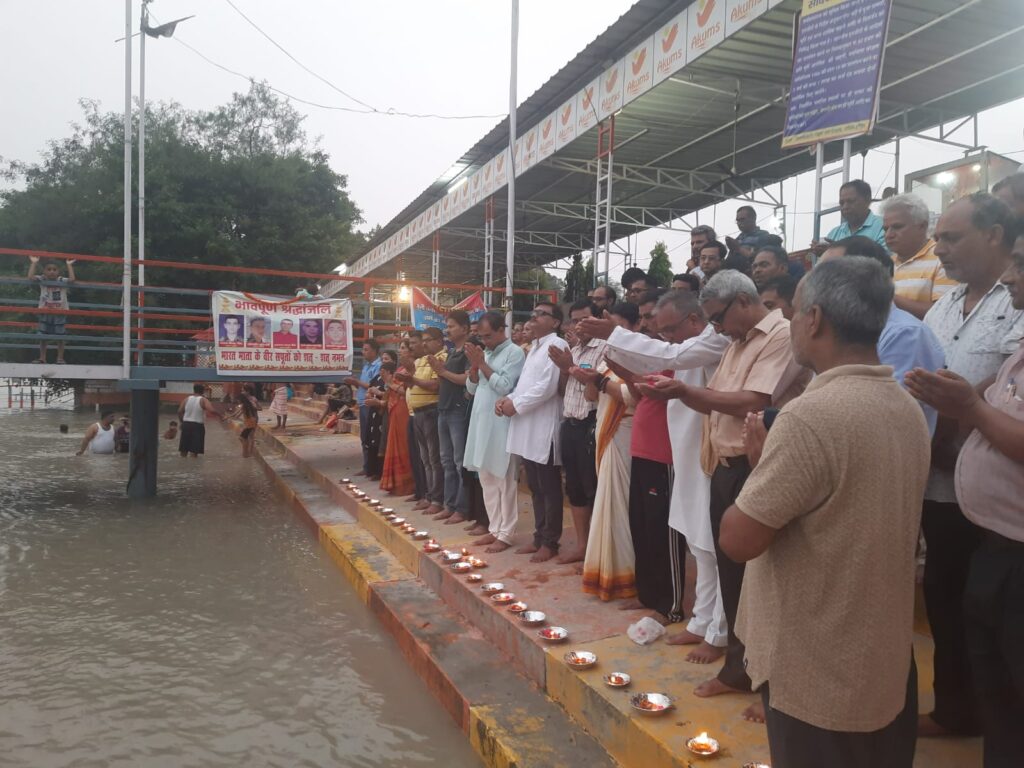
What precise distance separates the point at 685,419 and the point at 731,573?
31.1 inches

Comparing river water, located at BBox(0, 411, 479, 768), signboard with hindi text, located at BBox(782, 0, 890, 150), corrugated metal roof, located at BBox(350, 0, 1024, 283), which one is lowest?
river water, located at BBox(0, 411, 479, 768)

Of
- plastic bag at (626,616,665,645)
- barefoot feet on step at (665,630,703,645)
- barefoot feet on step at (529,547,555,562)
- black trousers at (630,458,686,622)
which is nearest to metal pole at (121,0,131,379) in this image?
barefoot feet on step at (529,547,555,562)

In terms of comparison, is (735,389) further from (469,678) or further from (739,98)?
(739,98)

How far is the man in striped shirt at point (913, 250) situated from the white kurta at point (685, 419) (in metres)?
0.86

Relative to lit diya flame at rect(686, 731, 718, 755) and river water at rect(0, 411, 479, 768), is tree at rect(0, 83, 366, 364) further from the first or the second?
lit diya flame at rect(686, 731, 718, 755)

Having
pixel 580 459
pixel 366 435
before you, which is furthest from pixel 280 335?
pixel 580 459

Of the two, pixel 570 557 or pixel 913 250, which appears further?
pixel 570 557

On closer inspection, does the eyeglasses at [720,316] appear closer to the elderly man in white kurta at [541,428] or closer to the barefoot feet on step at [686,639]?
the barefoot feet on step at [686,639]

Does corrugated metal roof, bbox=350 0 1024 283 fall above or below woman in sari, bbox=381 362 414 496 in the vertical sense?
above

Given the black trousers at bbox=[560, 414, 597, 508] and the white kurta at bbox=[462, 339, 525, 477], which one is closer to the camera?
the black trousers at bbox=[560, 414, 597, 508]

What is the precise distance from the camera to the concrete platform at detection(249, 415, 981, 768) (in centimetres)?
251

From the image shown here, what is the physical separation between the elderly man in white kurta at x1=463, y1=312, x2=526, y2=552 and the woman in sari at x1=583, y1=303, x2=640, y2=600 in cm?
139

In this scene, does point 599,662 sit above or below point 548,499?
below

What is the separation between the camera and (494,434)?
223 inches
